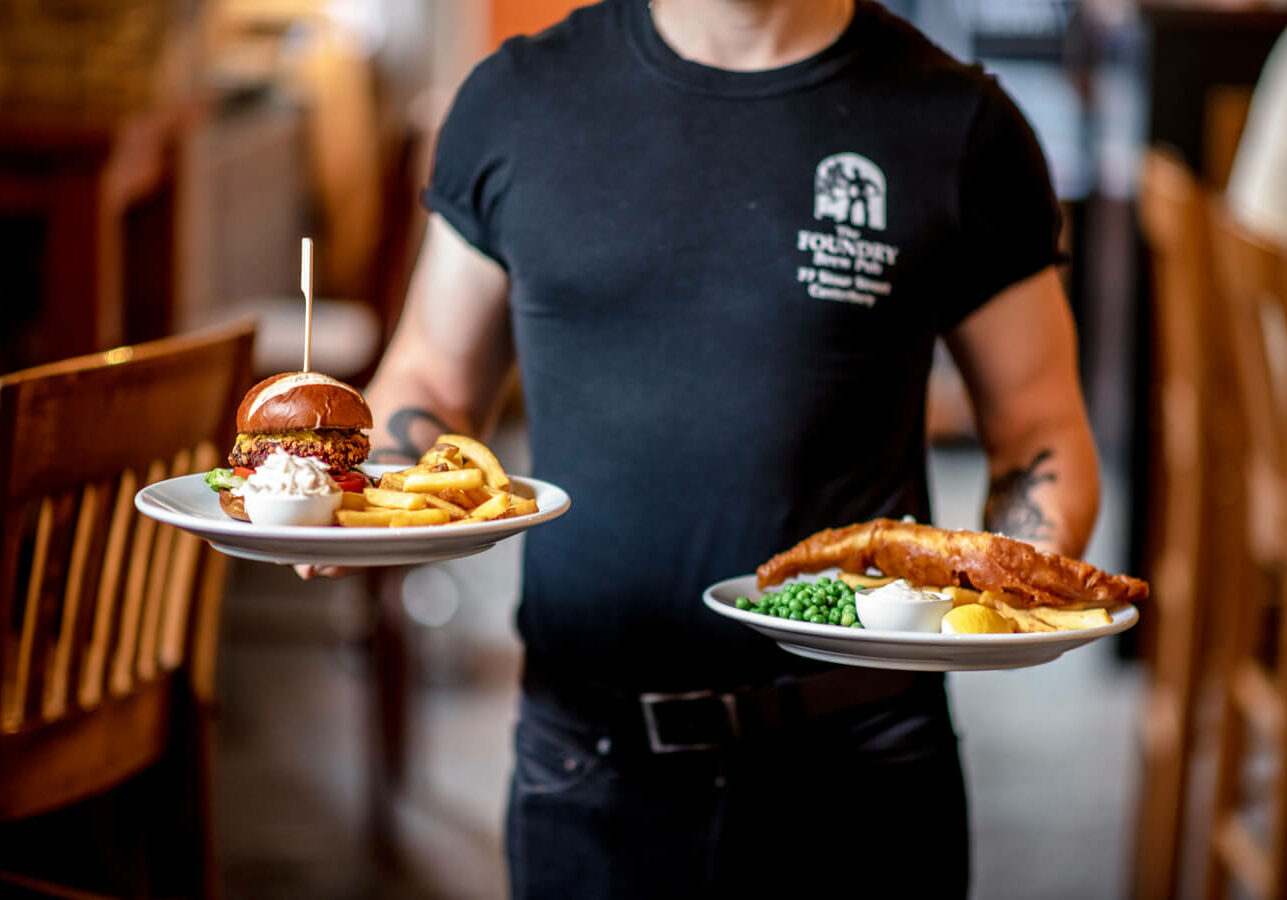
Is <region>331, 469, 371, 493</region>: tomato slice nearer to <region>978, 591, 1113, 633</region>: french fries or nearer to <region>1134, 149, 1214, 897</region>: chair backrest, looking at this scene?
<region>978, 591, 1113, 633</region>: french fries

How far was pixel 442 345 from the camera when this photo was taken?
1.41 m

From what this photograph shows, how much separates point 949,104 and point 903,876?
2.37ft

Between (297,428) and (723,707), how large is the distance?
1.66 feet

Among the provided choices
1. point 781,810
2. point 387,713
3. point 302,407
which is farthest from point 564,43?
point 387,713

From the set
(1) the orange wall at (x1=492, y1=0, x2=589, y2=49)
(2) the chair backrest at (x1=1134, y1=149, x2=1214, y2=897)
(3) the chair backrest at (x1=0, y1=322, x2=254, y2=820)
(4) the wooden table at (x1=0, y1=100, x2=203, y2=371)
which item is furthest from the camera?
(1) the orange wall at (x1=492, y1=0, x2=589, y2=49)

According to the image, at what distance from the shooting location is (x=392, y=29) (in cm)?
724

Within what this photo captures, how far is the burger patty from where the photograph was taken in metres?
1.00

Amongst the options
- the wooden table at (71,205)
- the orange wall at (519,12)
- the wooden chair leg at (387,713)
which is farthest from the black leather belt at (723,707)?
the orange wall at (519,12)

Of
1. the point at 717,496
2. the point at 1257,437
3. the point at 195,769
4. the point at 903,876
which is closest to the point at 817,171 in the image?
the point at 717,496

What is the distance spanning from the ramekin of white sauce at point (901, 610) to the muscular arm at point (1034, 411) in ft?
1.02

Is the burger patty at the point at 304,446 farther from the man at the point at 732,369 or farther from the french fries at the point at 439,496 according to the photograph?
the man at the point at 732,369

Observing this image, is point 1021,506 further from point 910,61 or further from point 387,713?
point 387,713

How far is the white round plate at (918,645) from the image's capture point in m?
0.93

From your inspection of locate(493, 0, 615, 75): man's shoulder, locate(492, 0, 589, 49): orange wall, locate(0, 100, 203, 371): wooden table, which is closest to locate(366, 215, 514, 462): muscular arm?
locate(493, 0, 615, 75): man's shoulder
